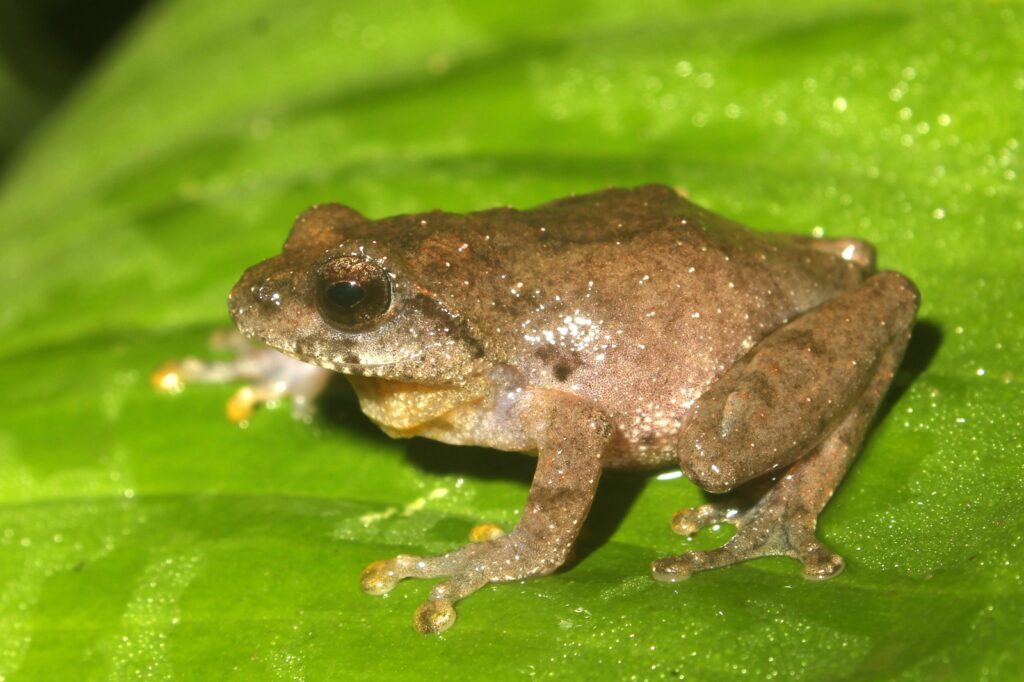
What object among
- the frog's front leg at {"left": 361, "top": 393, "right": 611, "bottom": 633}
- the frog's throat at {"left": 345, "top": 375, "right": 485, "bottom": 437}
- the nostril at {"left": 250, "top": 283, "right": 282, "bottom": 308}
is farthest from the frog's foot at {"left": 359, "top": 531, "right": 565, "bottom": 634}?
the nostril at {"left": 250, "top": 283, "right": 282, "bottom": 308}

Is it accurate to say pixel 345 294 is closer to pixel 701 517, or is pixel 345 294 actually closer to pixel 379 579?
pixel 379 579

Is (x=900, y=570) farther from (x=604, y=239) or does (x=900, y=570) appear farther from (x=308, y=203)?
(x=308, y=203)

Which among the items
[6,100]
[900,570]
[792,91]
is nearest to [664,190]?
[792,91]

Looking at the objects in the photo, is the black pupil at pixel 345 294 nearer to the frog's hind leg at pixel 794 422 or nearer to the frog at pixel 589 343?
the frog at pixel 589 343

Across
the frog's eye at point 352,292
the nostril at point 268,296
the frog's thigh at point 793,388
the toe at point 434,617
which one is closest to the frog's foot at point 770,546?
the frog's thigh at point 793,388

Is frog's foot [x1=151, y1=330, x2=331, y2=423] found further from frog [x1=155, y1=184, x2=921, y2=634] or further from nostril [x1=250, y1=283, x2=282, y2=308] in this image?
nostril [x1=250, y1=283, x2=282, y2=308]

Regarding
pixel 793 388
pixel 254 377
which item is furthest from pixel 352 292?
pixel 793 388
